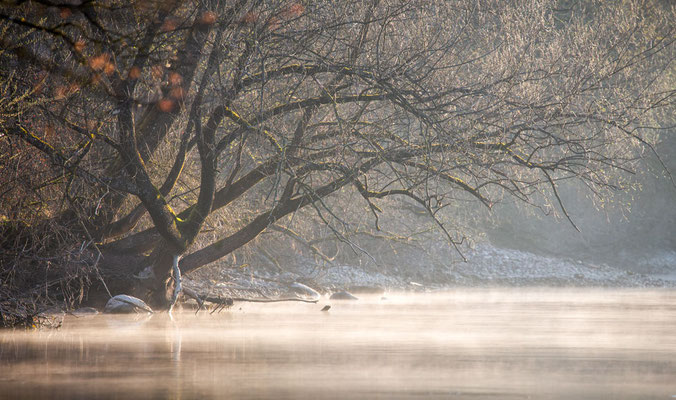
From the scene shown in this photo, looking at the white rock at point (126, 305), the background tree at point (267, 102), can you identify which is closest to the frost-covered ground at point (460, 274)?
the white rock at point (126, 305)

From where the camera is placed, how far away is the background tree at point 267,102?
35.1 ft

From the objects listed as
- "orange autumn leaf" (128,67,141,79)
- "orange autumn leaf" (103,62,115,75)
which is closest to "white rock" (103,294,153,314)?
"orange autumn leaf" (128,67,141,79)

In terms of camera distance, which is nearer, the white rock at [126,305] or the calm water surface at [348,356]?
the calm water surface at [348,356]

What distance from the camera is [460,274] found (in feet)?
87.9

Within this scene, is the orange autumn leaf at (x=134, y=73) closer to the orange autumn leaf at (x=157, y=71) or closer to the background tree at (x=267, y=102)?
the background tree at (x=267, y=102)

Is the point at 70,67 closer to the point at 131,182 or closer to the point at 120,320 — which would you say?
the point at 131,182

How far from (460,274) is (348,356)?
19.3 meters

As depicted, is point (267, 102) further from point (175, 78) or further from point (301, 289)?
point (301, 289)

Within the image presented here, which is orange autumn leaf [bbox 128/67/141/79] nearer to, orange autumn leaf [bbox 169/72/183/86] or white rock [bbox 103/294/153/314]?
orange autumn leaf [bbox 169/72/183/86]

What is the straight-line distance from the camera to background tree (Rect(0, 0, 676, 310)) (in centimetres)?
1069

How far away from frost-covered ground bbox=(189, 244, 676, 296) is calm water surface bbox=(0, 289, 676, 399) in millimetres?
5950

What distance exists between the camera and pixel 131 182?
38.5ft

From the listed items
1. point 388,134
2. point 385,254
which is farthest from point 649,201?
point 388,134

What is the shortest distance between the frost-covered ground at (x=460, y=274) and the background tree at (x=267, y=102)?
4660mm
